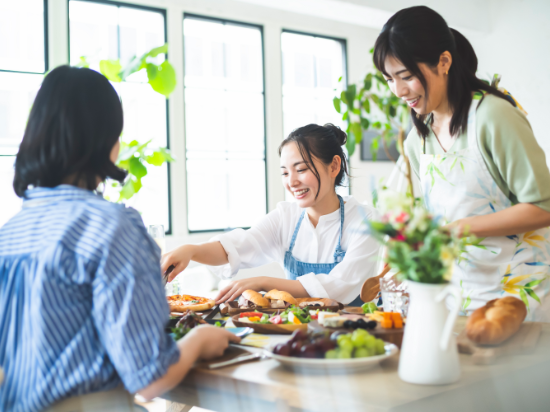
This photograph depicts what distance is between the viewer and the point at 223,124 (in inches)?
205

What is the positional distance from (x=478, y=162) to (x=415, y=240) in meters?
0.68

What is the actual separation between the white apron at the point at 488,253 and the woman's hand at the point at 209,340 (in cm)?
70

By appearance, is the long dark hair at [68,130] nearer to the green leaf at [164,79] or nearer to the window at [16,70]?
the green leaf at [164,79]

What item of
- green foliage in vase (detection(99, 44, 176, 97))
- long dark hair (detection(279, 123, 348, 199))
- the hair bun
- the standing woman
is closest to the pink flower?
the standing woman

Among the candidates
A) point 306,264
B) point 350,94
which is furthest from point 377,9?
point 306,264

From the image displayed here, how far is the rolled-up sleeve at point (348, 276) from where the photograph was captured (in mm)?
1706

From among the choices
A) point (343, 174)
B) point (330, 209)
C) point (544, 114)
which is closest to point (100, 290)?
point (330, 209)

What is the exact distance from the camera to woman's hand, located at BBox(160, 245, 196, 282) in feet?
5.40

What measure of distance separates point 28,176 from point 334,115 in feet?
17.3

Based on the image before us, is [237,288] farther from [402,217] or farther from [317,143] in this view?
[402,217]

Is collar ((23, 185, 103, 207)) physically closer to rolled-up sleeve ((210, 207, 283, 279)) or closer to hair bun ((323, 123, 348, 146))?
rolled-up sleeve ((210, 207, 283, 279))

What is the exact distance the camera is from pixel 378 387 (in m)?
0.83

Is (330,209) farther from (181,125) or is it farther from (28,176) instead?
(181,125)

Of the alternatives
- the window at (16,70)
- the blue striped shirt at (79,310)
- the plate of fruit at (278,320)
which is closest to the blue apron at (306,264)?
the plate of fruit at (278,320)
